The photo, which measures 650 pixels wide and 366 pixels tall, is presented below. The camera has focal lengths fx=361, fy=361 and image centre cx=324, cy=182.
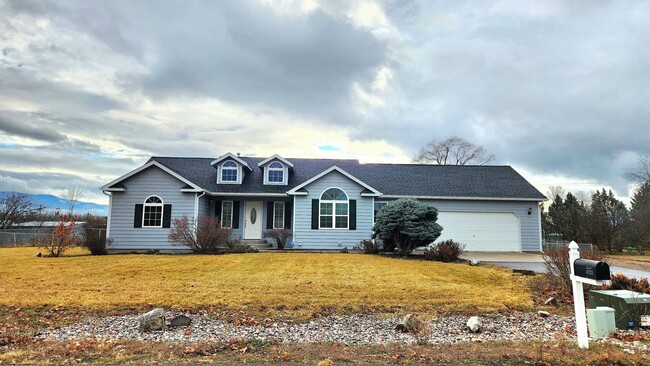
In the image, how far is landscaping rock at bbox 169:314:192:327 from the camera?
6.06 metres

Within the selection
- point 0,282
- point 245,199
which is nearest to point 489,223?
point 245,199

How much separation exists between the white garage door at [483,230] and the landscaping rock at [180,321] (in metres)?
16.2

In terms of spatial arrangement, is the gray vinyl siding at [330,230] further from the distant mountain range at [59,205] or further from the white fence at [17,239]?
the distant mountain range at [59,205]

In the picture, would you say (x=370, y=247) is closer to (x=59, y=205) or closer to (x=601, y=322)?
(x=601, y=322)

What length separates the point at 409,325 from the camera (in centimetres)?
570

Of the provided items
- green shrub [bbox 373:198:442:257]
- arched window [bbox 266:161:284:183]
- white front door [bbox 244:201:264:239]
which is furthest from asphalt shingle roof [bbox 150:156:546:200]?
green shrub [bbox 373:198:442:257]

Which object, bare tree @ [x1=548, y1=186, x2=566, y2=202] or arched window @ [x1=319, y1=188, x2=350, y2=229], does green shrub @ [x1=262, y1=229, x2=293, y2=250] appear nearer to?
arched window @ [x1=319, y1=188, x2=350, y2=229]

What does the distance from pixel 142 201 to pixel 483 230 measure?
18.0 meters

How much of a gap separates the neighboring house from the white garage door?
0.06 m

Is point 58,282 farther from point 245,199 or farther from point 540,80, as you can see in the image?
point 540,80

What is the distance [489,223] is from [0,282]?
20.7 meters

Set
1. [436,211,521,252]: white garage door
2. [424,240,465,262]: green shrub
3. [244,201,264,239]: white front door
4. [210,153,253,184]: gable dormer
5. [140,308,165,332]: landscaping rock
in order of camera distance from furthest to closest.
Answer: [210,153,253,184]: gable dormer, [244,201,264,239]: white front door, [436,211,521,252]: white garage door, [424,240,465,262]: green shrub, [140,308,165,332]: landscaping rock

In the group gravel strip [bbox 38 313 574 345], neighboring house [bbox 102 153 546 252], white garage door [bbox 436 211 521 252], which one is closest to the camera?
gravel strip [bbox 38 313 574 345]

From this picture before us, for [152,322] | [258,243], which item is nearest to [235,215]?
[258,243]
